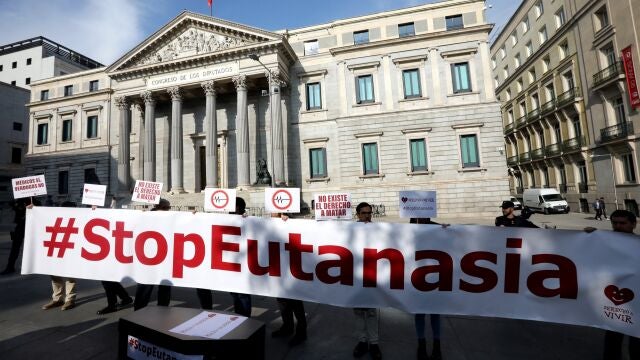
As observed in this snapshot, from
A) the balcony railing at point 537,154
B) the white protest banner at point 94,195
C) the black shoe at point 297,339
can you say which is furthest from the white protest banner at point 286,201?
the balcony railing at point 537,154

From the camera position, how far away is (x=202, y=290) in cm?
518

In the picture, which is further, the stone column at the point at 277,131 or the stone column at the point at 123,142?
the stone column at the point at 123,142

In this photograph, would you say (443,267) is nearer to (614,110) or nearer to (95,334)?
(95,334)

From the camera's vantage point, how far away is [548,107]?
34.9m

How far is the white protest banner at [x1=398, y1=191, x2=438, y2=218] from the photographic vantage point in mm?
5309

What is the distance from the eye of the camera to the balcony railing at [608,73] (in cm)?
2451

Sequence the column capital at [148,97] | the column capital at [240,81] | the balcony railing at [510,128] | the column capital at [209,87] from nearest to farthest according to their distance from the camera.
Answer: the column capital at [240,81]
the column capital at [209,87]
the column capital at [148,97]
the balcony railing at [510,128]

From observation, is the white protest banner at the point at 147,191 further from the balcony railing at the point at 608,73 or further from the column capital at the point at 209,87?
the balcony railing at the point at 608,73

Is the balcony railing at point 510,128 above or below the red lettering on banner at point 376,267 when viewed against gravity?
above

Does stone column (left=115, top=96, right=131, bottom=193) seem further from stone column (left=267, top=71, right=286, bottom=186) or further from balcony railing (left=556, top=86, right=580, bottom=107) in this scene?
balcony railing (left=556, top=86, right=580, bottom=107)

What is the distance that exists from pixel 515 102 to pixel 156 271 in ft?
163

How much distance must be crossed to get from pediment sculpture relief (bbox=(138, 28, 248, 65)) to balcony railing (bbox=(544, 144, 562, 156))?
110 ft

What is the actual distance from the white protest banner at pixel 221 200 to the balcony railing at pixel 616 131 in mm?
31442

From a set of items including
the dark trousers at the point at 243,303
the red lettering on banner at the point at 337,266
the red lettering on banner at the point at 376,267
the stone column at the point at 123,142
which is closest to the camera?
the red lettering on banner at the point at 376,267
